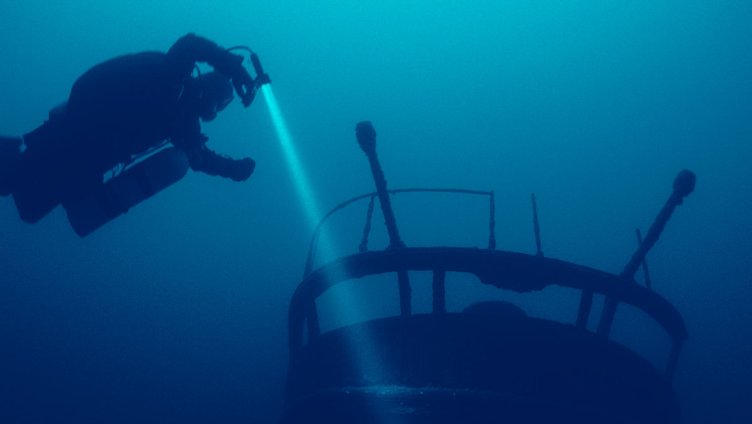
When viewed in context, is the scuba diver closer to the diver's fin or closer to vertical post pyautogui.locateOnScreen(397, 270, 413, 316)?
the diver's fin

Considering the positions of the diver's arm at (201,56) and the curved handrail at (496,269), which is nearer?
the diver's arm at (201,56)

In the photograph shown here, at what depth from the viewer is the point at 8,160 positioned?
16.3 ft

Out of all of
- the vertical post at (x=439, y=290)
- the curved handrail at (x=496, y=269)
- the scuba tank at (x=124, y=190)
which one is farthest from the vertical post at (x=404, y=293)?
the scuba tank at (x=124, y=190)

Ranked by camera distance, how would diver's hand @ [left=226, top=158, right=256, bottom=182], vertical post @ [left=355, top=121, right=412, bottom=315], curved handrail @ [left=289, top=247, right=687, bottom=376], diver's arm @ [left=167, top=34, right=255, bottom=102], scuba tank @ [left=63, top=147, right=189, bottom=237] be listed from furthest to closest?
vertical post @ [left=355, top=121, right=412, bottom=315]
curved handrail @ [left=289, top=247, right=687, bottom=376]
diver's hand @ [left=226, top=158, right=256, bottom=182]
scuba tank @ [left=63, top=147, right=189, bottom=237]
diver's arm @ [left=167, top=34, right=255, bottom=102]

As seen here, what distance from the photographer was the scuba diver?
4.72 meters

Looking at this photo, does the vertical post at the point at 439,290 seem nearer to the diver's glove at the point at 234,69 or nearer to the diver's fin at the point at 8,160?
the diver's glove at the point at 234,69

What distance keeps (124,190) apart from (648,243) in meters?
7.28

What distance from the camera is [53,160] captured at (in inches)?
189

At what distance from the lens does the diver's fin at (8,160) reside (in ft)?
16.2

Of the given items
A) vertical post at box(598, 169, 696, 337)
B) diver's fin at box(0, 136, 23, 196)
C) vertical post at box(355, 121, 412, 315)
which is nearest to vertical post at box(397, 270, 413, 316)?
vertical post at box(355, 121, 412, 315)

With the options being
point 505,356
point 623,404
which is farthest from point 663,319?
point 505,356

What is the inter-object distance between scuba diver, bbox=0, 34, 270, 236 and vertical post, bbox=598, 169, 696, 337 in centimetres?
586

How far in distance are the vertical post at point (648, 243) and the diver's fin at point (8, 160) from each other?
23.5 feet

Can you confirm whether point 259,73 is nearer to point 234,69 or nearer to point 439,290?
point 234,69
